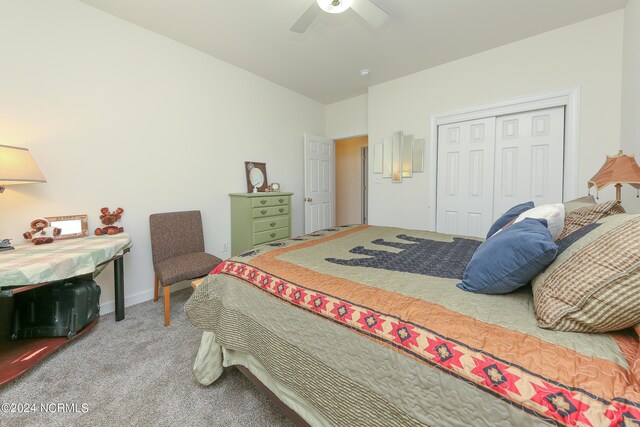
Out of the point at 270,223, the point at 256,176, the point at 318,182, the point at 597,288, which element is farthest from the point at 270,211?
the point at 597,288

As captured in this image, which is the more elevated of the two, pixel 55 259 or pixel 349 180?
pixel 349 180

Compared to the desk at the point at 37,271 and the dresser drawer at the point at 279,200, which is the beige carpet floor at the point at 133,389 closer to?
the desk at the point at 37,271

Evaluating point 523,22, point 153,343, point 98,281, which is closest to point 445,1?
point 523,22

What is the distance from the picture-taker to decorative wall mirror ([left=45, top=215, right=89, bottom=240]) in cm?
208

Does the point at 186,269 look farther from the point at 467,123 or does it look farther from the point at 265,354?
the point at 467,123

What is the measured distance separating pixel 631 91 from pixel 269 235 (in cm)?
359

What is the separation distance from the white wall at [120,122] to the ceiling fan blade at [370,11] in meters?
1.95

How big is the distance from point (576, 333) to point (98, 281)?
3.18m

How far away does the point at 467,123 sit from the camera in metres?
3.16

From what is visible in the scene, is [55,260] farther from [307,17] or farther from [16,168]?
[307,17]

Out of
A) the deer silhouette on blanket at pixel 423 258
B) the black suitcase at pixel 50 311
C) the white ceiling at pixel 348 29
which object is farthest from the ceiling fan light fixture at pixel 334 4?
the black suitcase at pixel 50 311

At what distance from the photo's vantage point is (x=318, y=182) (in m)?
4.41

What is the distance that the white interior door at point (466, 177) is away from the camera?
10.1 ft

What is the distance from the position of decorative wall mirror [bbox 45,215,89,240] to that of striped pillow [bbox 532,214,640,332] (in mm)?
3005
